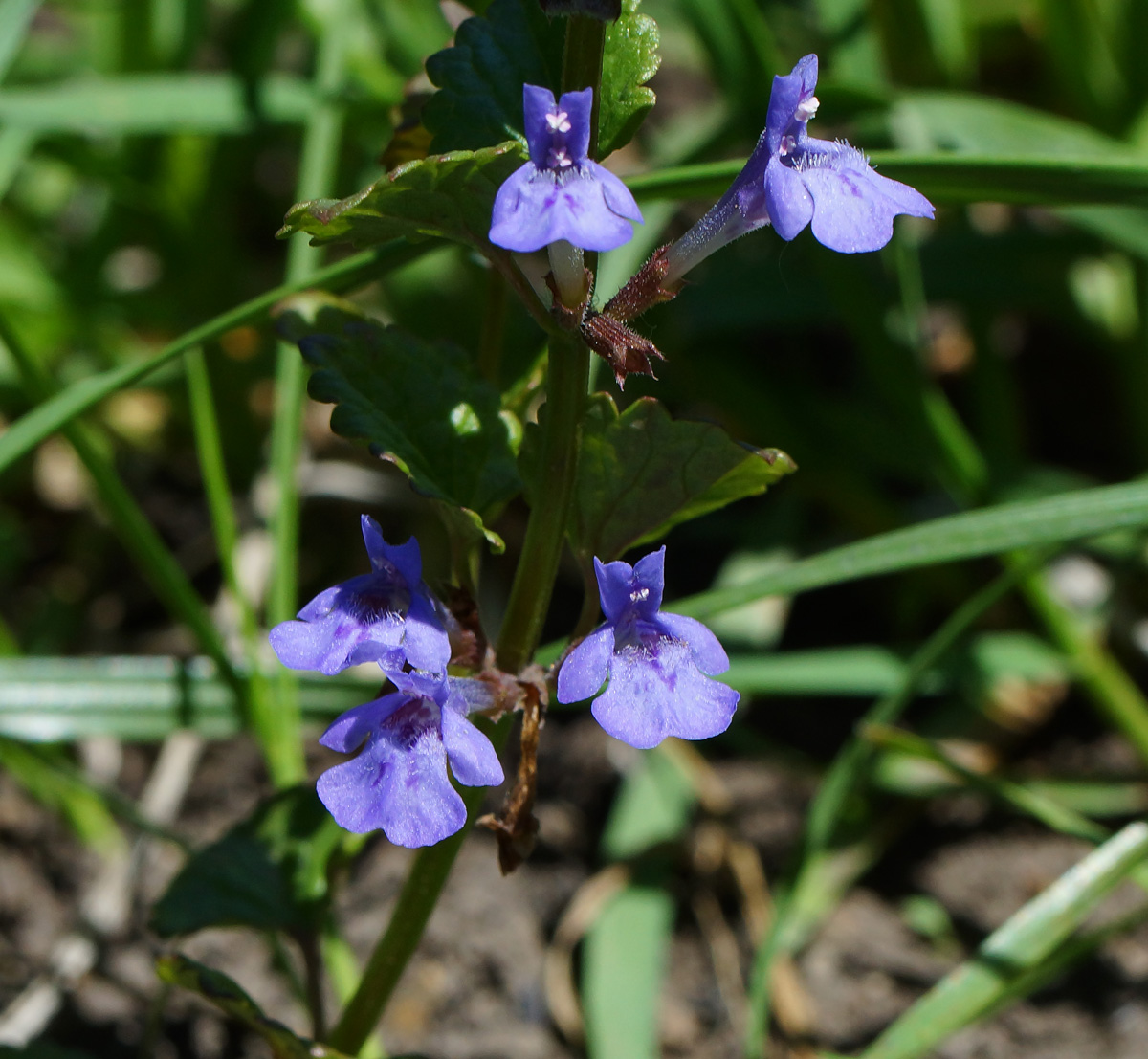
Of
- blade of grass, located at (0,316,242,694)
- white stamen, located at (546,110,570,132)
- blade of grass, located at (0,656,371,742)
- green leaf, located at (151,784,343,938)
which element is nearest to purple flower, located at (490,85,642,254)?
white stamen, located at (546,110,570,132)

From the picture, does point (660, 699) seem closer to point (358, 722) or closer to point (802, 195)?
point (358, 722)

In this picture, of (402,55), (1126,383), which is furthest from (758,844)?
(402,55)

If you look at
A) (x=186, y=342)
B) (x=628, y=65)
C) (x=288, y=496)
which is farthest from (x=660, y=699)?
(x=288, y=496)

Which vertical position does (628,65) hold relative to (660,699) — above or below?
above

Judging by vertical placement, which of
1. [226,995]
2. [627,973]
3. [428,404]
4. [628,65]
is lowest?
[226,995]

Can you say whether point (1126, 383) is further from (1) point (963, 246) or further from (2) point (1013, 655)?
(2) point (1013, 655)

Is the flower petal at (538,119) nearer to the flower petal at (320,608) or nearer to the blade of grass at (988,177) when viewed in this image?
the flower petal at (320,608)
